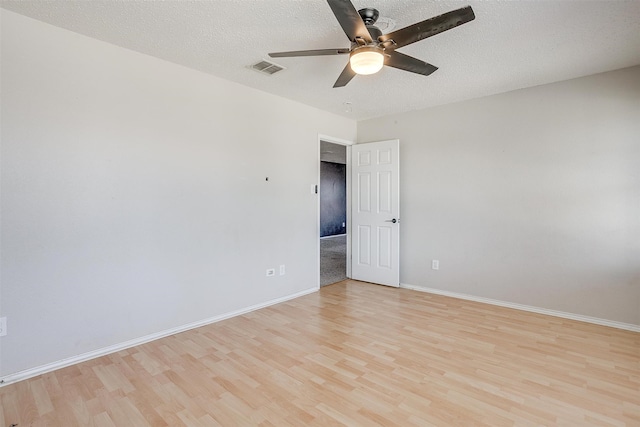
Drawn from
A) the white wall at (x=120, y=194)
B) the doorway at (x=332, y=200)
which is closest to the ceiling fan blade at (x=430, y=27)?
the white wall at (x=120, y=194)

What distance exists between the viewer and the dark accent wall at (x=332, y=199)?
31.7 feet

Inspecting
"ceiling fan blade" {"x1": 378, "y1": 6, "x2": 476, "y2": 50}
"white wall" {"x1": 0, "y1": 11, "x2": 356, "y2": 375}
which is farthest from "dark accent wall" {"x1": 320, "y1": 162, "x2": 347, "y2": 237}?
"ceiling fan blade" {"x1": 378, "y1": 6, "x2": 476, "y2": 50}

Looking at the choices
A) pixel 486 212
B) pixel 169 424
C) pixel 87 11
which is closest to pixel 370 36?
pixel 87 11

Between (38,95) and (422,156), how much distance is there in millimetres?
4040

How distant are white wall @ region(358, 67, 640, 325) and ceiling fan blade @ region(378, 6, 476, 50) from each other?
2360 millimetres

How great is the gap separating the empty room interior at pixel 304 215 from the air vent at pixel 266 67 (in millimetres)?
33

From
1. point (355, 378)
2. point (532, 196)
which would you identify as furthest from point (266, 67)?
point (532, 196)

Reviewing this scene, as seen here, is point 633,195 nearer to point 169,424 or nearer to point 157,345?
point 169,424

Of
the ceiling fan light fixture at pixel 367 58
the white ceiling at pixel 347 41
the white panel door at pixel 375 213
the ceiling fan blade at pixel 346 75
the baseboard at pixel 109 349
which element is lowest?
the baseboard at pixel 109 349

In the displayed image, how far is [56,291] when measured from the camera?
7.64ft

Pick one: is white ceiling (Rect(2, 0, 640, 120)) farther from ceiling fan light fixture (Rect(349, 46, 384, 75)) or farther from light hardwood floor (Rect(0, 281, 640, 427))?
light hardwood floor (Rect(0, 281, 640, 427))

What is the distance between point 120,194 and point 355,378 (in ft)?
7.78

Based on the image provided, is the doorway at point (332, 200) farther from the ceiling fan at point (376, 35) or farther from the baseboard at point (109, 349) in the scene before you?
the ceiling fan at point (376, 35)

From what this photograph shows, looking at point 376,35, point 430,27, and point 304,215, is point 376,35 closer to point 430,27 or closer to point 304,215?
point 430,27
